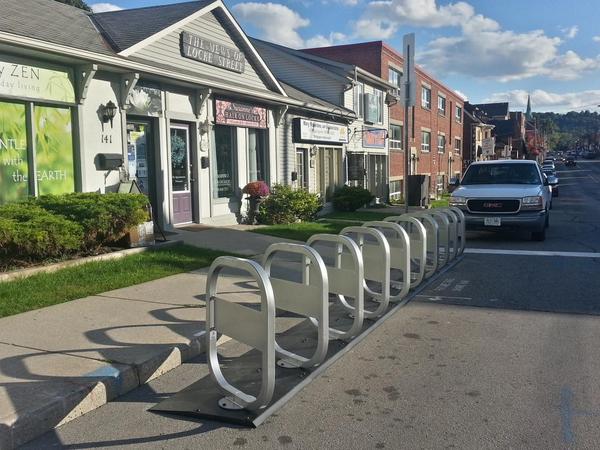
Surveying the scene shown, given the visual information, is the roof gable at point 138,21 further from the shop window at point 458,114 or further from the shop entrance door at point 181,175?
the shop window at point 458,114

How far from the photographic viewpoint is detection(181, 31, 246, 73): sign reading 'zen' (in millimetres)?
12828

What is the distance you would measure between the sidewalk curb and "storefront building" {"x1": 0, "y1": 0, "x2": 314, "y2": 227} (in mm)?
5580

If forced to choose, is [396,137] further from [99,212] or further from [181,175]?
[99,212]

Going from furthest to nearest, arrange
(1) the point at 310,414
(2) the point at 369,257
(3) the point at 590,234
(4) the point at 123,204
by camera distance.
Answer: (3) the point at 590,234 → (4) the point at 123,204 → (2) the point at 369,257 → (1) the point at 310,414

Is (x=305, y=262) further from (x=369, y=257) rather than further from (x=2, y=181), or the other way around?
(x=2, y=181)

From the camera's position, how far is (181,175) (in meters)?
12.8

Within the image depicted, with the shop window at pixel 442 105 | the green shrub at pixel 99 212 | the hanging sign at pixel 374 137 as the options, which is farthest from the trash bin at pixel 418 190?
the shop window at pixel 442 105

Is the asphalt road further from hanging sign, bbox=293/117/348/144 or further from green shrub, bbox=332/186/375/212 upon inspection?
green shrub, bbox=332/186/375/212

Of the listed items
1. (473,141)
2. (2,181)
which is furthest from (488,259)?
(473,141)

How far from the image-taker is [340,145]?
21109mm

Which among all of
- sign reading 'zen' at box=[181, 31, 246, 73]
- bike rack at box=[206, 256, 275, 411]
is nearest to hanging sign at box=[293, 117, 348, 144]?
sign reading 'zen' at box=[181, 31, 246, 73]

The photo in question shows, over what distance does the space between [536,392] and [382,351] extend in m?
1.44

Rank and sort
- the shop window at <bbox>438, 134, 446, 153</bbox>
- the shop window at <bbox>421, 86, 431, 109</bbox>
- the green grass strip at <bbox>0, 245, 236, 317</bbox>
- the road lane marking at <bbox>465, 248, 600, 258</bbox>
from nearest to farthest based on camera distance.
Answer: the green grass strip at <bbox>0, 245, 236, 317</bbox> < the road lane marking at <bbox>465, 248, 600, 258</bbox> < the shop window at <bbox>421, 86, 431, 109</bbox> < the shop window at <bbox>438, 134, 446, 153</bbox>

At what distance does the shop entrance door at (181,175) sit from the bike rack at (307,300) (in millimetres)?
8016
